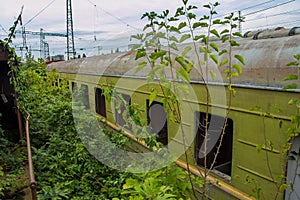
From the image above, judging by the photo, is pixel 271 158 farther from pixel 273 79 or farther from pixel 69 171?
pixel 69 171

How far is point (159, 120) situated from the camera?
4145 mm

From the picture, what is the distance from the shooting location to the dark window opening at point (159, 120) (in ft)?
13.0

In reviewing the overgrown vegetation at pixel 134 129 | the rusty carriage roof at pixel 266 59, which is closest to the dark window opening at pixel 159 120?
the overgrown vegetation at pixel 134 129

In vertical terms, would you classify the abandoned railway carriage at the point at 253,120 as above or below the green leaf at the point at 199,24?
below

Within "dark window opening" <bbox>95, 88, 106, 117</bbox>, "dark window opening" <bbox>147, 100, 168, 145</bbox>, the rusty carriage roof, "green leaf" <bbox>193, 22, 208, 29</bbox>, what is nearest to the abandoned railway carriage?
the rusty carriage roof

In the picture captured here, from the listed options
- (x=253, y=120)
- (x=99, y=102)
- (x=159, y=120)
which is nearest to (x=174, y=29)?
(x=253, y=120)

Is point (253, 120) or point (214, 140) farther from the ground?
point (253, 120)

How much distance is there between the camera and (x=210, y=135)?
325 centimetres

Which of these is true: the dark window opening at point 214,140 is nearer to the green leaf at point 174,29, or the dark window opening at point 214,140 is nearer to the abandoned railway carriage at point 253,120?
the abandoned railway carriage at point 253,120

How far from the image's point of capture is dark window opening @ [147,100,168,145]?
395cm

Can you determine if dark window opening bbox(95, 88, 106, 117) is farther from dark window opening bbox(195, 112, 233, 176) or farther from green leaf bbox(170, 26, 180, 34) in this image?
green leaf bbox(170, 26, 180, 34)

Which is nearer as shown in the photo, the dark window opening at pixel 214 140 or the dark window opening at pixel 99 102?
the dark window opening at pixel 214 140

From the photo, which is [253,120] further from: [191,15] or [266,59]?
[191,15]

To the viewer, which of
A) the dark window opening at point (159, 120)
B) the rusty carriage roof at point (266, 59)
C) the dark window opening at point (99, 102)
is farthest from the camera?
the dark window opening at point (99, 102)
